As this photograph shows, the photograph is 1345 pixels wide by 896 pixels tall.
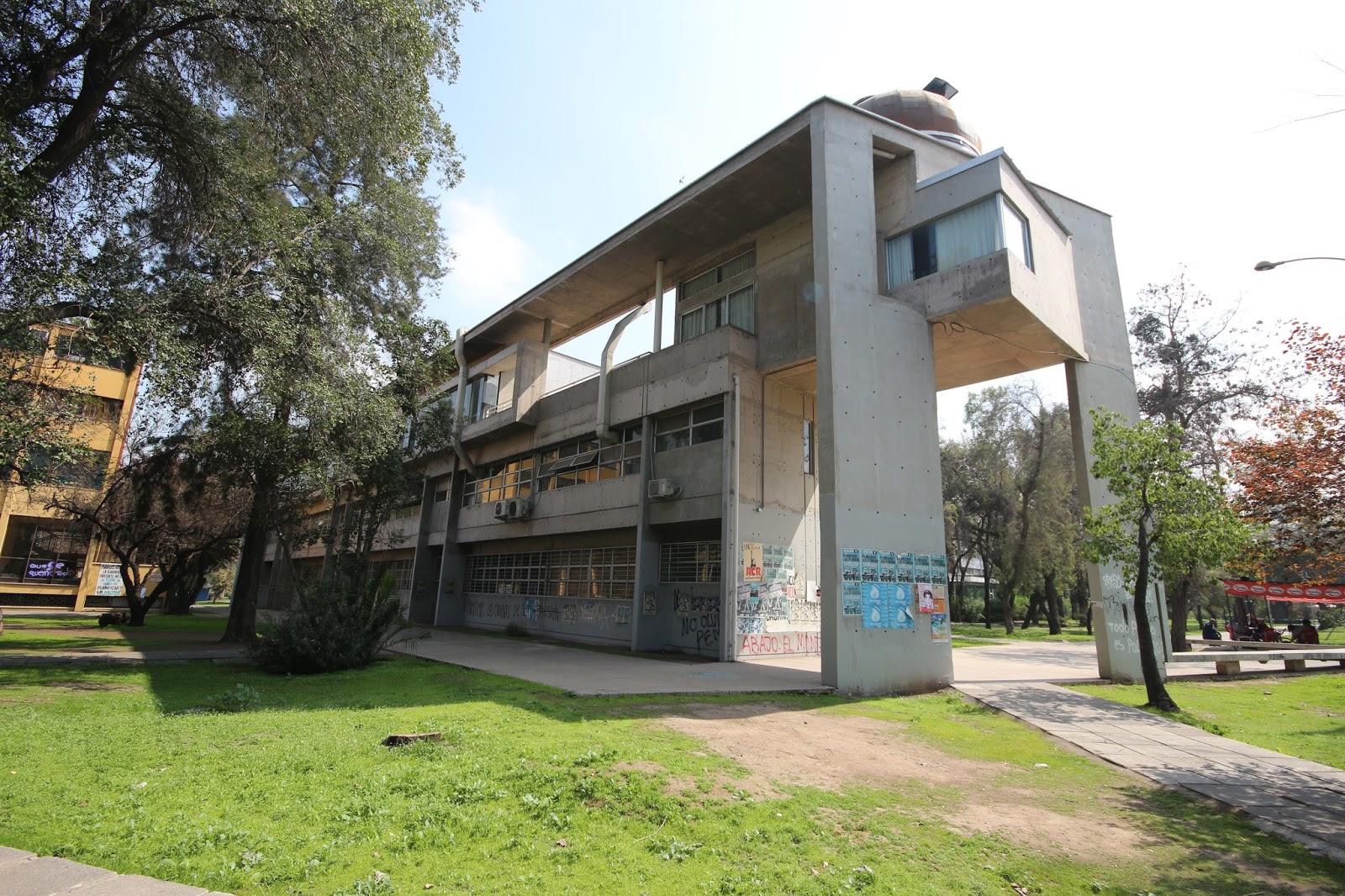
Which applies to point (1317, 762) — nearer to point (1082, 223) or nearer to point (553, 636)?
point (1082, 223)

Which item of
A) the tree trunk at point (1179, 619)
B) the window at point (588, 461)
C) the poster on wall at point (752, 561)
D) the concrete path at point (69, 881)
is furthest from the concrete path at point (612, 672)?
the tree trunk at point (1179, 619)

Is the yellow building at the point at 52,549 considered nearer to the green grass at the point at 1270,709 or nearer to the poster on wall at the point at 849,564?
the poster on wall at the point at 849,564

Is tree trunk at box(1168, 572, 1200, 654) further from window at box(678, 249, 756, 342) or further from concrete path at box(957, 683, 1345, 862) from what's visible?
window at box(678, 249, 756, 342)

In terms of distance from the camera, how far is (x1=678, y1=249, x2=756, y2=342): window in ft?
68.2

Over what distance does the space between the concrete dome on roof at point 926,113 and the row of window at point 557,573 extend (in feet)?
52.1

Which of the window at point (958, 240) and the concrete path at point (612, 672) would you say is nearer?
the concrete path at point (612, 672)

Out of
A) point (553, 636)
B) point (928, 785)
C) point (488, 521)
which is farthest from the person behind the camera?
point (488, 521)

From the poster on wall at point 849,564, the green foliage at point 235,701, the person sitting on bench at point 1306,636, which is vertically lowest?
the green foliage at point 235,701

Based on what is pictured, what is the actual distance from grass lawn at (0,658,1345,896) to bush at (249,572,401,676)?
385 cm

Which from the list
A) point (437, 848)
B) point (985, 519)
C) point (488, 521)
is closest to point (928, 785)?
point (437, 848)

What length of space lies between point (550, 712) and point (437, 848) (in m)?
4.50

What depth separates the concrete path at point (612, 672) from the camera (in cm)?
1179

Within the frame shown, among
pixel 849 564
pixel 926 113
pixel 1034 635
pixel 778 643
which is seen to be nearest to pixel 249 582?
pixel 778 643

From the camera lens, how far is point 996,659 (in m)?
20.2
